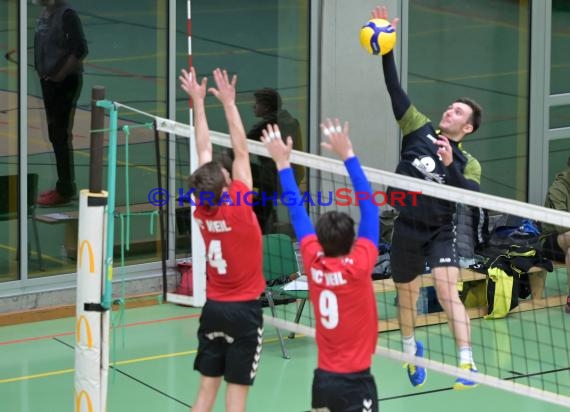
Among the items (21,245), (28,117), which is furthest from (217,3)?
(21,245)

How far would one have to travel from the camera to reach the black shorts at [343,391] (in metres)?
6.31

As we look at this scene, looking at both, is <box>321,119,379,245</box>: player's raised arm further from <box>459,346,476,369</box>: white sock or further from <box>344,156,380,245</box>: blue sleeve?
<box>459,346,476,369</box>: white sock

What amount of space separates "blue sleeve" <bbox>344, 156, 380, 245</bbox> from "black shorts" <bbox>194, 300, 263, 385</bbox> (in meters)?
1.06

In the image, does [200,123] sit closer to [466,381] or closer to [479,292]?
[466,381]

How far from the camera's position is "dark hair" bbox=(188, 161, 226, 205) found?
Result: 22.5ft

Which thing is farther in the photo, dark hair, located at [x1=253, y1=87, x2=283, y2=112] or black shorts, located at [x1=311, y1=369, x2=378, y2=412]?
dark hair, located at [x1=253, y1=87, x2=283, y2=112]

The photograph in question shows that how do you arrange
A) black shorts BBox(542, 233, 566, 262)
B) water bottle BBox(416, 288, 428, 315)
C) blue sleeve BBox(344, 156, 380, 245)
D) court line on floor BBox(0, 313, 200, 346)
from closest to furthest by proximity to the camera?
blue sleeve BBox(344, 156, 380, 245), court line on floor BBox(0, 313, 200, 346), water bottle BBox(416, 288, 428, 315), black shorts BBox(542, 233, 566, 262)

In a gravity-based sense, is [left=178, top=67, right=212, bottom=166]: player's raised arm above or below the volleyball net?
above

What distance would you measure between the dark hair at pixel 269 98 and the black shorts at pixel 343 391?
631cm

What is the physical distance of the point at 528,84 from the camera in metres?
14.5

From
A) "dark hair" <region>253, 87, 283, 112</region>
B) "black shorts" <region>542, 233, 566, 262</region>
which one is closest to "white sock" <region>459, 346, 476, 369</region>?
"black shorts" <region>542, 233, 566, 262</region>

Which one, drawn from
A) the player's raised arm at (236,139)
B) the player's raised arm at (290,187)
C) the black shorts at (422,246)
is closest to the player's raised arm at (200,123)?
the player's raised arm at (236,139)

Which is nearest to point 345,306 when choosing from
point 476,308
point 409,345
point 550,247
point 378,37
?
point 409,345

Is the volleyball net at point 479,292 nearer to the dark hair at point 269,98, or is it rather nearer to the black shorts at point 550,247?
the black shorts at point 550,247
